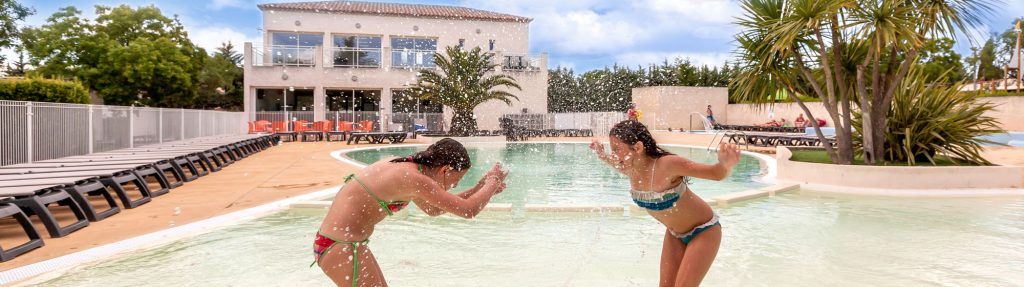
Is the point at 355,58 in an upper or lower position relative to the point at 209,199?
upper

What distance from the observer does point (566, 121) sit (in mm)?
35625

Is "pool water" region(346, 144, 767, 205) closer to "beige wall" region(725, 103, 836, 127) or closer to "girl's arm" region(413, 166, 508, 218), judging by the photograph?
"girl's arm" region(413, 166, 508, 218)

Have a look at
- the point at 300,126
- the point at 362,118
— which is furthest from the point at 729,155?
the point at 362,118

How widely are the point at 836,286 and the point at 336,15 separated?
113 feet

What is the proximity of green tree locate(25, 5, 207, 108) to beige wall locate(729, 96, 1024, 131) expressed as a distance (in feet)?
141

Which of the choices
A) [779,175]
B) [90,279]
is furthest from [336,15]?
[90,279]

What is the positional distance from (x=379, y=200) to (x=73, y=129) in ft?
37.5

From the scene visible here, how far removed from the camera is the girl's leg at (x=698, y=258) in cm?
Result: 309

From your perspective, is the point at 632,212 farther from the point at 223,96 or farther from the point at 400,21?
the point at 223,96

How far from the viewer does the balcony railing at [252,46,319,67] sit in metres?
31.5

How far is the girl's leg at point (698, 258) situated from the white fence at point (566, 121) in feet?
101

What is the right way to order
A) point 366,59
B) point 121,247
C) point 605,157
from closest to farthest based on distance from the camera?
point 605,157, point 121,247, point 366,59

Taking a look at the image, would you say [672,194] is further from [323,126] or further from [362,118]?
[362,118]

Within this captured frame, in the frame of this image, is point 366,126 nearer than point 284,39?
Yes
